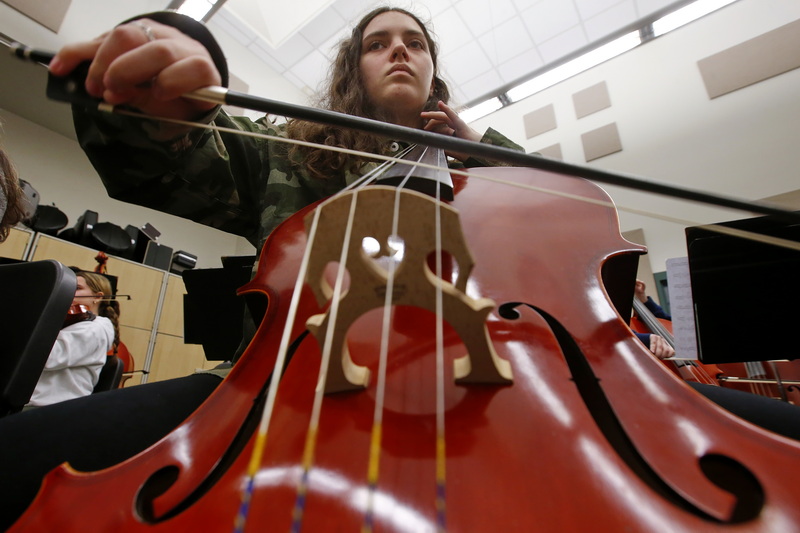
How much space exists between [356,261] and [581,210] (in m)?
0.41

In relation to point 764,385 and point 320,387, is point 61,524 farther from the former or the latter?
point 764,385

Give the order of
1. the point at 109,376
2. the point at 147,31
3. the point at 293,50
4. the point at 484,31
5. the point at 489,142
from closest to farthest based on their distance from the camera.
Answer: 1. the point at 147,31
2. the point at 489,142
3. the point at 109,376
4. the point at 484,31
5. the point at 293,50

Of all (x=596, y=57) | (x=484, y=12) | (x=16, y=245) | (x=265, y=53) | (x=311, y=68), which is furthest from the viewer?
(x=311, y=68)

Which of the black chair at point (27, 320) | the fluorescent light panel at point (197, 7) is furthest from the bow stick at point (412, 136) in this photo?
the fluorescent light panel at point (197, 7)

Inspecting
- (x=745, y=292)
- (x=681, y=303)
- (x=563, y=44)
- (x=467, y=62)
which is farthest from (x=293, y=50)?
(x=745, y=292)

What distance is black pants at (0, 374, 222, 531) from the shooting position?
0.34 metres

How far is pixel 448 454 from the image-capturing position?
0.77ft

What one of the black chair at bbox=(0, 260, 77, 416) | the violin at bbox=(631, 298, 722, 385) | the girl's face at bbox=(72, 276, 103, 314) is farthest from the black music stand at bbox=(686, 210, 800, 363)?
the girl's face at bbox=(72, 276, 103, 314)

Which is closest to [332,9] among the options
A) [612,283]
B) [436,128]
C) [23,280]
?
[436,128]

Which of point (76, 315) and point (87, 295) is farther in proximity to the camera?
point (87, 295)

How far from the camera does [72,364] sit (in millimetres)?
1590

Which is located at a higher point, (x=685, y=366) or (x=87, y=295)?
(x=87, y=295)

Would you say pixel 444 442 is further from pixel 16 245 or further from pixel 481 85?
pixel 481 85

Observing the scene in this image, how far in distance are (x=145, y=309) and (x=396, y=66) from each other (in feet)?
10.2
